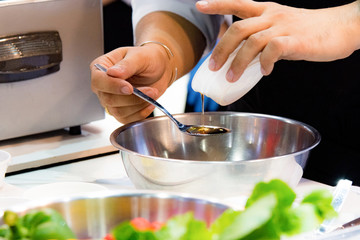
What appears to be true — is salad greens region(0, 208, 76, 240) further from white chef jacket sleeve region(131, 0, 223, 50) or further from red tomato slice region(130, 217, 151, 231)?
white chef jacket sleeve region(131, 0, 223, 50)

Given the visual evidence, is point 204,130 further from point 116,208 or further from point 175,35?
point 116,208

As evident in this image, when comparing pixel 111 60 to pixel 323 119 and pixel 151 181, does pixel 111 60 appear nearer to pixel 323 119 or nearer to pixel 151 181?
pixel 151 181

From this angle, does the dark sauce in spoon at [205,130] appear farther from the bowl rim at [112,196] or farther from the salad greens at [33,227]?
the salad greens at [33,227]

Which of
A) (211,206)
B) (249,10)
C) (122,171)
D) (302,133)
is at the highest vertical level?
(249,10)

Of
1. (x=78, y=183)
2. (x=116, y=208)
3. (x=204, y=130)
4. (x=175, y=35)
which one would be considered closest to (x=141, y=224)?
(x=116, y=208)

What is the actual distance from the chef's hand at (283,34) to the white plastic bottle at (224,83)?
12mm

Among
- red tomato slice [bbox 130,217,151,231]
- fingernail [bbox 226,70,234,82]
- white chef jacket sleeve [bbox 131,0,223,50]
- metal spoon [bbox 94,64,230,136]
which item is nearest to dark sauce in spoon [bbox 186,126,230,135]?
metal spoon [bbox 94,64,230,136]

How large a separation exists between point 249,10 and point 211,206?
625 millimetres

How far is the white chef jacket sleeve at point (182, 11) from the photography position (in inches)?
59.0

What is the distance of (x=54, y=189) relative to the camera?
1.04 m

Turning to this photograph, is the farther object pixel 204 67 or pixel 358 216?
pixel 204 67

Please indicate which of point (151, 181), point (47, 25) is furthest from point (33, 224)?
point (47, 25)

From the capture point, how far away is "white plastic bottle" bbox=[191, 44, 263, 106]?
3.53 ft

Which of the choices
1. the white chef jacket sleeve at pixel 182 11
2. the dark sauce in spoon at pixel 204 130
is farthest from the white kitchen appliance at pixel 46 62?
the dark sauce in spoon at pixel 204 130
